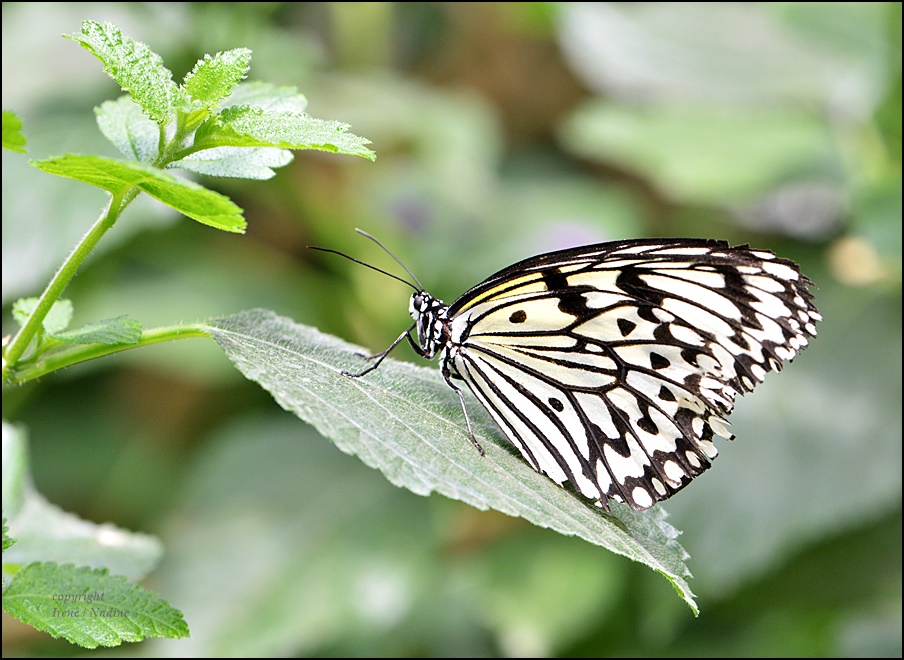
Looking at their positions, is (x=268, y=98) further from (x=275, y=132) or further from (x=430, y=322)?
(x=430, y=322)

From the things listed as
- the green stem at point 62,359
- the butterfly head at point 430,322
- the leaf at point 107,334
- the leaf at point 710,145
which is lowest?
the green stem at point 62,359

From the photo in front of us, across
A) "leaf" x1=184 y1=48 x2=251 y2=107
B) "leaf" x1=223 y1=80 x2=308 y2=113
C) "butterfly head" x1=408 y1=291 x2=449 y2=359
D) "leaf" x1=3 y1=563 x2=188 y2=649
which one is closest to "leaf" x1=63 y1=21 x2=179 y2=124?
"leaf" x1=184 y1=48 x2=251 y2=107

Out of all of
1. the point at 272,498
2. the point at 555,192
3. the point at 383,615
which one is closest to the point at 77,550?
the point at 383,615

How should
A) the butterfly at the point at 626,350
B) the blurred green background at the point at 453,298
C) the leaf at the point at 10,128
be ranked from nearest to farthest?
the leaf at the point at 10,128, the butterfly at the point at 626,350, the blurred green background at the point at 453,298

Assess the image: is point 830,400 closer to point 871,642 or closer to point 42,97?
point 871,642

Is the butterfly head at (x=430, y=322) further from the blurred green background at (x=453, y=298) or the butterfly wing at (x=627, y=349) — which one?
the blurred green background at (x=453, y=298)

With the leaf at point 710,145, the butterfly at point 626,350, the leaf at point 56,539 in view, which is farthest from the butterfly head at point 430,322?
the leaf at point 710,145
